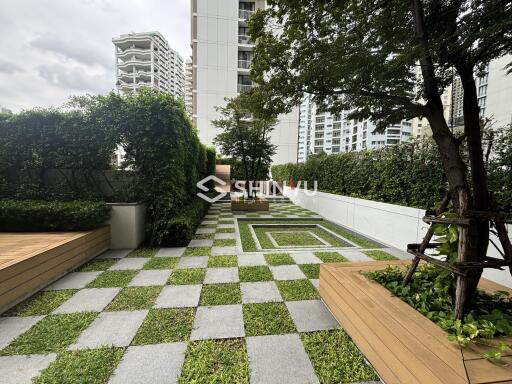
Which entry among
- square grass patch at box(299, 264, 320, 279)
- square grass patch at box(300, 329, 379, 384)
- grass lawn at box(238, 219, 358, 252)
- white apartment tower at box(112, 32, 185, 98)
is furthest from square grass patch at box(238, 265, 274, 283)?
white apartment tower at box(112, 32, 185, 98)

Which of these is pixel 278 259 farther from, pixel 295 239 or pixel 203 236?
pixel 203 236

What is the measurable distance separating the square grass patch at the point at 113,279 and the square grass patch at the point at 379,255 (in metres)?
3.76

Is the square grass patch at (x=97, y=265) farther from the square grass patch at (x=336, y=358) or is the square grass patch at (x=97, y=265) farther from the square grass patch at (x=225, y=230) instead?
the square grass patch at (x=336, y=358)

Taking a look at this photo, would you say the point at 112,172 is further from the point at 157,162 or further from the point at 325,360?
the point at 325,360

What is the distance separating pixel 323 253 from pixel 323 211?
149 inches

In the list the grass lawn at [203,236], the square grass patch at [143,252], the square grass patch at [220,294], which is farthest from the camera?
the grass lawn at [203,236]

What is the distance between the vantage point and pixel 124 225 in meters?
4.11

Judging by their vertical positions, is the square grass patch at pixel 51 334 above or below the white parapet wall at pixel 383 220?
below

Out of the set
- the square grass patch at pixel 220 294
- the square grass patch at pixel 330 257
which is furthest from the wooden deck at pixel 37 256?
the square grass patch at pixel 330 257

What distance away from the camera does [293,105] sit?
2379mm

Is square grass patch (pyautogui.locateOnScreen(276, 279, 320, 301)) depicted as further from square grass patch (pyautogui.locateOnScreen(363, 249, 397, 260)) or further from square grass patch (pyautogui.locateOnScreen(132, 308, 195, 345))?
square grass patch (pyautogui.locateOnScreen(363, 249, 397, 260))

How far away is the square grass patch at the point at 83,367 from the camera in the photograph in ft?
4.60

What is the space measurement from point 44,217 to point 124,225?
111 centimetres

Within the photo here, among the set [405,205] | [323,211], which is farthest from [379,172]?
[323,211]
